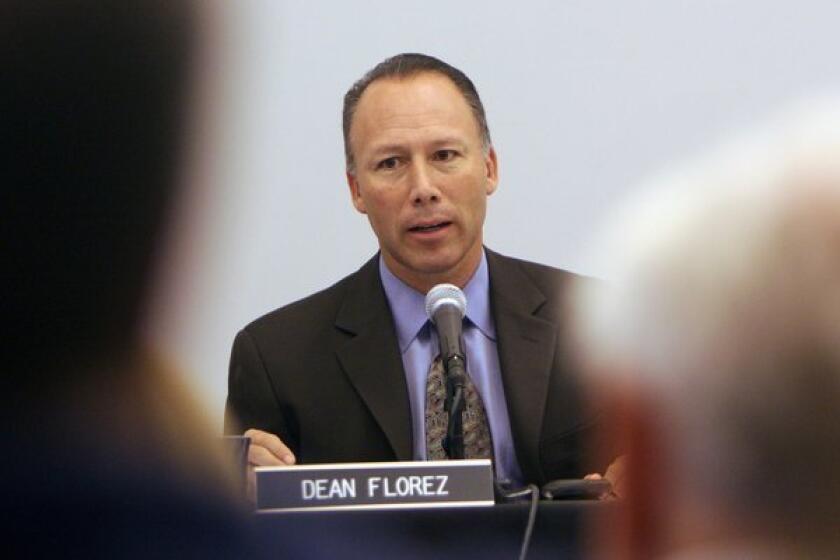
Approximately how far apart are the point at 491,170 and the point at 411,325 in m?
0.35

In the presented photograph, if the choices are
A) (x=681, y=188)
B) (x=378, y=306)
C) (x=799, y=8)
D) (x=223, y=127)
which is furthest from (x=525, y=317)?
(x=681, y=188)

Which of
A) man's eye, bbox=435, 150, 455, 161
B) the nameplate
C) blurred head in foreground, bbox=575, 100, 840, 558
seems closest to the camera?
blurred head in foreground, bbox=575, 100, 840, 558

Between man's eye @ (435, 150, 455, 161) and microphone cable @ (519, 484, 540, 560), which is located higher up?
man's eye @ (435, 150, 455, 161)

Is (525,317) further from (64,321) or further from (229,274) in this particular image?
(64,321)

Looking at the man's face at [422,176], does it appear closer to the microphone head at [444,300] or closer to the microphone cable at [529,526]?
the microphone head at [444,300]

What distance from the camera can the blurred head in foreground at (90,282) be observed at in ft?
2.24

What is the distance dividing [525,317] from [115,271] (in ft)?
6.31

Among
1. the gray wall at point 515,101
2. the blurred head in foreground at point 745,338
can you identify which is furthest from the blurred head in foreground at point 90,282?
the gray wall at point 515,101

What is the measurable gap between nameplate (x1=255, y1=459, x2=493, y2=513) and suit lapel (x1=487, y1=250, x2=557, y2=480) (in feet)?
2.19

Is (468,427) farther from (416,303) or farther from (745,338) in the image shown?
(745,338)

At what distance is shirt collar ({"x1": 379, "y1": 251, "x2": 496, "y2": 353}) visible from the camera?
256cm

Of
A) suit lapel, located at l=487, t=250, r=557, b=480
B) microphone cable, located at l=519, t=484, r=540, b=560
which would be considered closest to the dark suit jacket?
suit lapel, located at l=487, t=250, r=557, b=480

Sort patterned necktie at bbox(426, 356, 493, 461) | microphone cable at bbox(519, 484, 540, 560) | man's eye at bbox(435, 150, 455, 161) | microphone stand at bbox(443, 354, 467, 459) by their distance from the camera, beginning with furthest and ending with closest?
man's eye at bbox(435, 150, 455, 161) → patterned necktie at bbox(426, 356, 493, 461) → microphone stand at bbox(443, 354, 467, 459) → microphone cable at bbox(519, 484, 540, 560)

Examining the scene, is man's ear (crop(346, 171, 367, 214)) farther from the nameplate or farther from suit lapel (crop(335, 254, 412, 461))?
the nameplate
